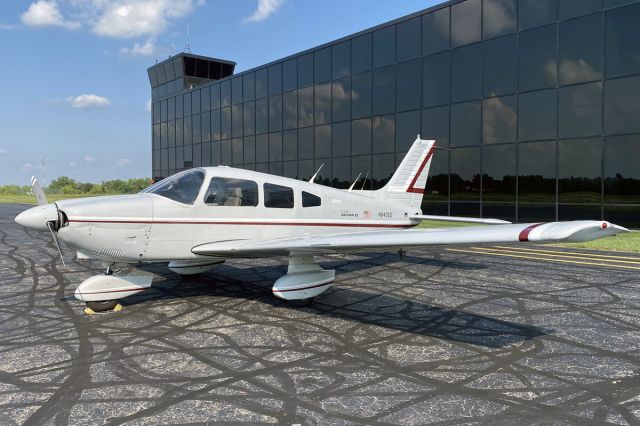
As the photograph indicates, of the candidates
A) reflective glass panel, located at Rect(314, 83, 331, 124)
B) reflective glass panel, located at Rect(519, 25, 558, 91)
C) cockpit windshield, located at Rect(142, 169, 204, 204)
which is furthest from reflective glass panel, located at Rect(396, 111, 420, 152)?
cockpit windshield, located at Rect(142, 169, 204, 204)

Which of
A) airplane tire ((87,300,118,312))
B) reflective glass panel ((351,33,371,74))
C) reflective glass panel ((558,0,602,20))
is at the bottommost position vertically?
airplane tire ((87,300,118,312))

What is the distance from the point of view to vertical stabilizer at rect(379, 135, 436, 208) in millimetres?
10823

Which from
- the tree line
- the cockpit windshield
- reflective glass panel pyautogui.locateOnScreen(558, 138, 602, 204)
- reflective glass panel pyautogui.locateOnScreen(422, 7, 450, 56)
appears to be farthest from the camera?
the tree line

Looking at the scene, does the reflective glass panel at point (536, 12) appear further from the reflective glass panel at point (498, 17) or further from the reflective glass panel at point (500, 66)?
the reflective glass panel at point (500, 66)

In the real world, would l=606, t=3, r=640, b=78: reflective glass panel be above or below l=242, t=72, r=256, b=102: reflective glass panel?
below

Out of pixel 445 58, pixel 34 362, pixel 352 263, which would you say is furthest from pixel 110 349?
pixel 445 58

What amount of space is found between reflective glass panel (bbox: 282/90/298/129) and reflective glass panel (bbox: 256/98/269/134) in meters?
1.79

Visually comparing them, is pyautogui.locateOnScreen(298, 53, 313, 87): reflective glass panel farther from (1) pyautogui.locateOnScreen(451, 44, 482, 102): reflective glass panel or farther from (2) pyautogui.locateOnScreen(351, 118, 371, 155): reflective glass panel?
(1) pyautogui.locateOnScreen(451, 44, 482, 102): reflective glass panel

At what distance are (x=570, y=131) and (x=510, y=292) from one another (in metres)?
12.3

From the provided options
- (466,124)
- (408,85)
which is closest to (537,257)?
(466,124)

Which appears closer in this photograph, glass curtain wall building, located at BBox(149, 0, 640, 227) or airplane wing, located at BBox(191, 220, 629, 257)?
airplane wing, located at BBox(191, 220, 629, 257)

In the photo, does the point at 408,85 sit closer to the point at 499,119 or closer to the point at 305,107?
the point at 499,119

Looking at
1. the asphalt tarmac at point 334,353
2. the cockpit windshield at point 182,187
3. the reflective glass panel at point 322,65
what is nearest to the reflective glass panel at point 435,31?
the reflective glass panel at point 322,65

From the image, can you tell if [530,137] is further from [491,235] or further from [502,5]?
[491,235]
